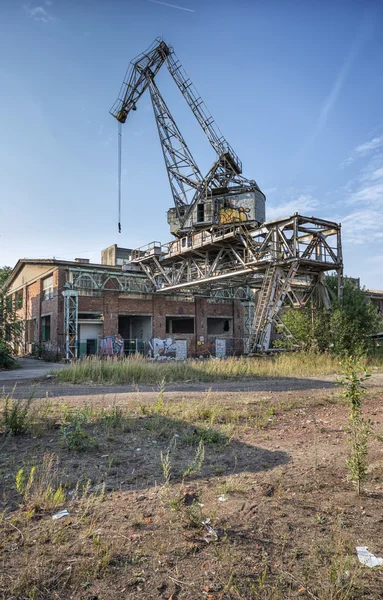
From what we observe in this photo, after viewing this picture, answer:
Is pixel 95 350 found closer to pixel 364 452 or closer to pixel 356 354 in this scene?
pixel 356 354

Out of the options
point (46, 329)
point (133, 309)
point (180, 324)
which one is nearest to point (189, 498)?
point (133, 309)

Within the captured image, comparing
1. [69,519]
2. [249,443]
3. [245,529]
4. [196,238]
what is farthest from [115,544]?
[196,238]

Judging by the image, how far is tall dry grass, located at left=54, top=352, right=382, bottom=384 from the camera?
42.7ft

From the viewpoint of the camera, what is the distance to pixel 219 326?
3344 centimetres

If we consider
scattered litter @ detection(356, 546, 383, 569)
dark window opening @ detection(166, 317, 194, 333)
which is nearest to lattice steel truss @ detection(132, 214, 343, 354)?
dark window opening @ detection(166, 317, 194, 333)

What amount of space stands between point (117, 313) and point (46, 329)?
621cm

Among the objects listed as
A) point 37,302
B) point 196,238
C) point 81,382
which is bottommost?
point 81,382

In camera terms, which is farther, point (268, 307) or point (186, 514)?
point (268, 307)

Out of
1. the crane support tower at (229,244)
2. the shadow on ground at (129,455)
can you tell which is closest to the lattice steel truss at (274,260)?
the crane support tower at (229,244)

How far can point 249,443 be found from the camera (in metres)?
5.45

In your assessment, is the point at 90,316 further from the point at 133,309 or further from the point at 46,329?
the point at 46,329

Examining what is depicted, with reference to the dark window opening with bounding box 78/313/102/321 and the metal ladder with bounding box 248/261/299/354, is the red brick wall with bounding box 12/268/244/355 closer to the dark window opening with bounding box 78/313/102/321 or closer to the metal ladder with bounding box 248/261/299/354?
the dark window opening with bounding box 78/313/102/321

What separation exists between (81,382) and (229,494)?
10018 mm

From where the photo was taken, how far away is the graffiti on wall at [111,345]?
2538 cm
